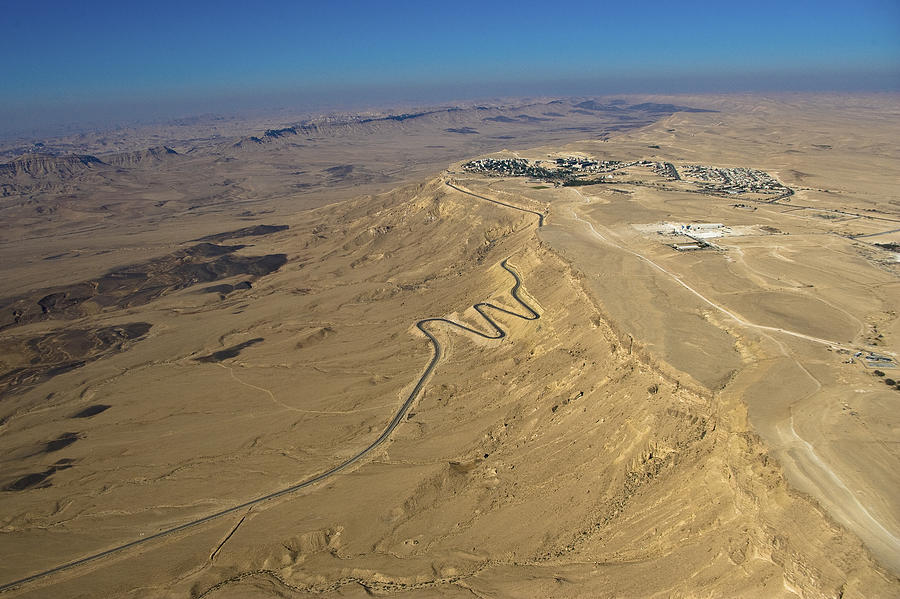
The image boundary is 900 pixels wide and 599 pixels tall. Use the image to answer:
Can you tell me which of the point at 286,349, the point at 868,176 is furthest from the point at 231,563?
the point at 868,176

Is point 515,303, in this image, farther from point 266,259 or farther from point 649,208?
point 266,259

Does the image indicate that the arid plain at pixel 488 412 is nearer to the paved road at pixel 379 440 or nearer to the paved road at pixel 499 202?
the paved road at pixel 379 440

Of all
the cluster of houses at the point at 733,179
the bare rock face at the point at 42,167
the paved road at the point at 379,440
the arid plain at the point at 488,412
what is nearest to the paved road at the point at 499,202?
the arid plain at the point at 488,412

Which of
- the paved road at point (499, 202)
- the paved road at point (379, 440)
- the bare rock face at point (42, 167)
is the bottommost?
the paved road at point (379, 440)

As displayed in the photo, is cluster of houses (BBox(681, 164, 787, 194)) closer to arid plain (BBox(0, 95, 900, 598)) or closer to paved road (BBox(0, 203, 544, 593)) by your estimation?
arid plain (BBox(0, 95, 900, 598))

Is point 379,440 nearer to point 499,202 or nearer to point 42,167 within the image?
point 499,202

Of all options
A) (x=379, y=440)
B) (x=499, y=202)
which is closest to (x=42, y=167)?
(x=499, y=202)

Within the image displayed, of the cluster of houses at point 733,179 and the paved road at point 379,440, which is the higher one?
the cluster of houses at point 733,179
